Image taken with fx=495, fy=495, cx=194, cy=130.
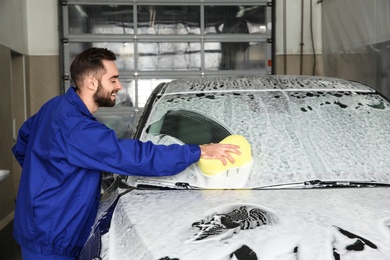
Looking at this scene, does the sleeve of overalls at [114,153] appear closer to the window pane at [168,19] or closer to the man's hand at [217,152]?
the man's hand at [217,152]

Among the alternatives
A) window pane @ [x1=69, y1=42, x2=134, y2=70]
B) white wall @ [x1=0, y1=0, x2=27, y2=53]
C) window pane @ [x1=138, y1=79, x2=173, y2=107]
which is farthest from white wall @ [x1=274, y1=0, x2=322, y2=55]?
white wall @ [x1=0, y1=0, x2=27, y2=53]

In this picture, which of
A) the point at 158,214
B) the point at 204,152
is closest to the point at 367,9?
the point at 204,152

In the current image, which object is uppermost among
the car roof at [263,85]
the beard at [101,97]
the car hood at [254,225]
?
the car roof at [263,85]

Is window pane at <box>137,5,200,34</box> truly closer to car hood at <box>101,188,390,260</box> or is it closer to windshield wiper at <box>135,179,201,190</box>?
windshield wiper at <box>135,179,201,190</box>

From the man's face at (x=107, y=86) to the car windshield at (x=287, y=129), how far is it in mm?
340

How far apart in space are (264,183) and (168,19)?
5.67 m

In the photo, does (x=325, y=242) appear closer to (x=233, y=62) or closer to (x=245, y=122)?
(x=245, y=122)

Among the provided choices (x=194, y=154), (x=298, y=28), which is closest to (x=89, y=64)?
(x=194, y=154)

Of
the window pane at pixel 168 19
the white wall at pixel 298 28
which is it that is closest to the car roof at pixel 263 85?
the window pane at pixel 168 19

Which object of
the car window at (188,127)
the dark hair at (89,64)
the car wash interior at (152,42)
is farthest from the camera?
the car wash interior at (152,42)

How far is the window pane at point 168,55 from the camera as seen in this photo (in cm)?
745

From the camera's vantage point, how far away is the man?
1.97 meters

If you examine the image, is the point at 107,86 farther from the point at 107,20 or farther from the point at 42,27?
the point at 42,27

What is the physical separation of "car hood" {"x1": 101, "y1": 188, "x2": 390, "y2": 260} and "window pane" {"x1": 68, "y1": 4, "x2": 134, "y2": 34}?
5.69 m
